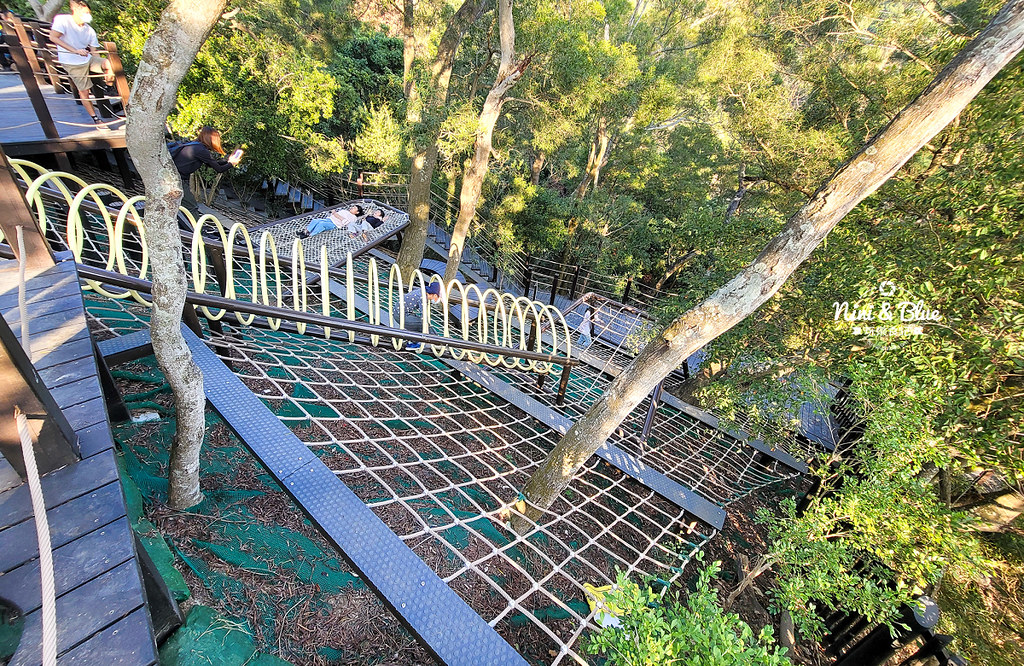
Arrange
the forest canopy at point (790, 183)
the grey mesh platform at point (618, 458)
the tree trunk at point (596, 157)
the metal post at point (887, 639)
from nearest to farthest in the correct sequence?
the forest canopy at point (790, 183), the metal post at point (887, 639), the grey mesh platform at point (618, 458), the tree trunk at point (596, 157)

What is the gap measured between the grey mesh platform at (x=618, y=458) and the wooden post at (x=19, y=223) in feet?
7.12

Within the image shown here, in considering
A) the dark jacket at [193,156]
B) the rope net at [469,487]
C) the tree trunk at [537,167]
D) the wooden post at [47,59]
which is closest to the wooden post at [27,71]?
the wooden post at [47,59]

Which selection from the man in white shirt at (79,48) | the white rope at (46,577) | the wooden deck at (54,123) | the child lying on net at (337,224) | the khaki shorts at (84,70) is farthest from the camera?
the child lying on net at (337,224)

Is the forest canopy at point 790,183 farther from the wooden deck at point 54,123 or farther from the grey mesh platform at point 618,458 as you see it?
the wooden deck at point 54,123

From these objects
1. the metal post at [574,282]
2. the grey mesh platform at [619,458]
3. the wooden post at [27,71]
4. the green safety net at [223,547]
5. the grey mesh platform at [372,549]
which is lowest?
the metal post at [574,282]

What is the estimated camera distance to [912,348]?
8.89 feet

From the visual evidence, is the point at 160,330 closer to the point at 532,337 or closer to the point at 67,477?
the point at 67,477

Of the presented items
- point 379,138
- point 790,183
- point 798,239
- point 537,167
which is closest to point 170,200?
point 798,239

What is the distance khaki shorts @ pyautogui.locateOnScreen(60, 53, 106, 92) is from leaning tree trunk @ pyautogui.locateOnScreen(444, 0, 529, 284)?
15.3 feet

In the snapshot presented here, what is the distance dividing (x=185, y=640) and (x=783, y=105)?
9260mm

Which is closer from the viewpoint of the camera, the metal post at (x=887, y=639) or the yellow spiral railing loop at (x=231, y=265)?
the yellow spiral railing loop at (x=231, y=265)

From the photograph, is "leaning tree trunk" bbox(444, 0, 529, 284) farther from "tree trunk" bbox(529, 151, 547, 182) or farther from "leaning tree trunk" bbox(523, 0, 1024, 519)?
"tree trunk" bbox(529, 151, 547, 182)

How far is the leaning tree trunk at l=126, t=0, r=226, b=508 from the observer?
1.31 metres

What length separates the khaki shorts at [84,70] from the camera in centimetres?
484
